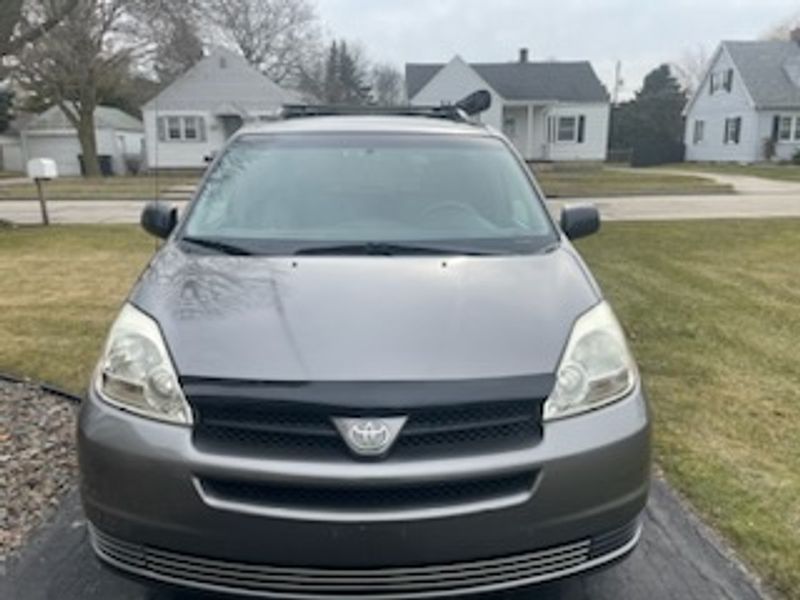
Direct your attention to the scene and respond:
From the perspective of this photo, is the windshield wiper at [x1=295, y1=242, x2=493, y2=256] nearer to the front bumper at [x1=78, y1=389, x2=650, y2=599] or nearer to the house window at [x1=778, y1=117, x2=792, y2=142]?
the front bumper at [x1=78, y1=389, x2=650, y2=599]

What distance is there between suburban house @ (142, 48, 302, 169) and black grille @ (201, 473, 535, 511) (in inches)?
1454

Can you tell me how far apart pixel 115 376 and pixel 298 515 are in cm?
81

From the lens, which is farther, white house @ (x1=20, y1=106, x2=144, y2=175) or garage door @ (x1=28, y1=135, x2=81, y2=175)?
garage door @ (x1=28, y1=135, x2=81, y2=175)

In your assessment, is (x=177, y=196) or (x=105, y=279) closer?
(x=105, y=279)

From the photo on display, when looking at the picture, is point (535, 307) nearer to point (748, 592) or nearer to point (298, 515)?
point (298, 515)

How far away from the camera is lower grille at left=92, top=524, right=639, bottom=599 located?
7.06ft

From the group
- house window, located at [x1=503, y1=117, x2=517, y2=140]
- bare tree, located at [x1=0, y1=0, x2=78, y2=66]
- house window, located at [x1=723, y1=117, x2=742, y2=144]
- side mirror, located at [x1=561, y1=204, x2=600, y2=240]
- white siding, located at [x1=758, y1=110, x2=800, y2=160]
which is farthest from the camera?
house window, located at [x1=723, y1=117, x2=742, y2=144]

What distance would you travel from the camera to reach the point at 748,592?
2.82 m

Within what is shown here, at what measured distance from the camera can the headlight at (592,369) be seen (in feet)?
7.55

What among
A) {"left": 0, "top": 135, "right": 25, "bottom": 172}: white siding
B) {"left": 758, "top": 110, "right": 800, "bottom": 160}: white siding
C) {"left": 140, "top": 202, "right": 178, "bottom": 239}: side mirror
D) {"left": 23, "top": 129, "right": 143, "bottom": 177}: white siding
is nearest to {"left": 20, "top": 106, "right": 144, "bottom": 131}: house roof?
{"left": 23, "top": 129, "right": 143, "bottom": 177}: white siding

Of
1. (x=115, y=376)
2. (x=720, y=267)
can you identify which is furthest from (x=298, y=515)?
(x=720, y=267)

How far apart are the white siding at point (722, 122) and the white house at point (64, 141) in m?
32.2

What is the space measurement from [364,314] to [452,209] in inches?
50.1

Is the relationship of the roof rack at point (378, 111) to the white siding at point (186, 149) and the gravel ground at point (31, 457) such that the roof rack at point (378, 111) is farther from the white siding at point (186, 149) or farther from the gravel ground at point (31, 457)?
the white siding at point (186, 149)
